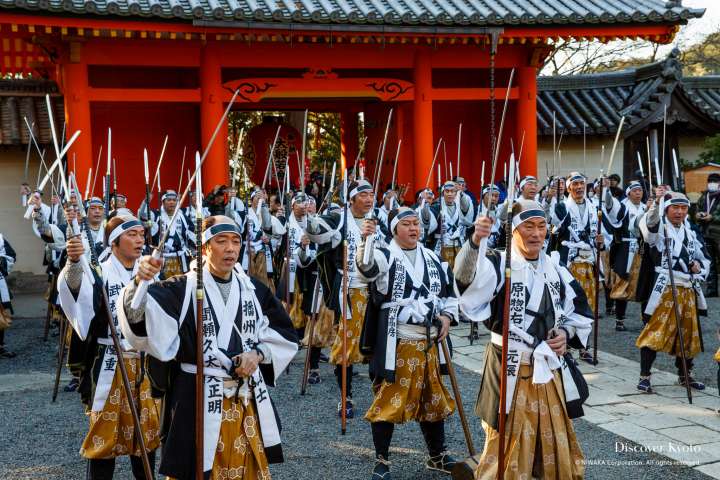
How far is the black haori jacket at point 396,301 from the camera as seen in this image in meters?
5.18

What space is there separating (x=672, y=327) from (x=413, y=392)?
10.9 feet

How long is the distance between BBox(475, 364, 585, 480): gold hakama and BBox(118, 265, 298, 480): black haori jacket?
1276 millimetres

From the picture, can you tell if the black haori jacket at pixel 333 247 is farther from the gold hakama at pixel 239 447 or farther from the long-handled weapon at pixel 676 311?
the gold hakama at pixel 239 447

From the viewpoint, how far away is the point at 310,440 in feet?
20.0

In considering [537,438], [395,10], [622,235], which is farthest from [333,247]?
[395,10]

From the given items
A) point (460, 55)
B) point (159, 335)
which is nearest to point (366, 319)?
point (159, 335)

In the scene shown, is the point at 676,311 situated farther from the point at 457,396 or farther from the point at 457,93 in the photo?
the point at 457,93

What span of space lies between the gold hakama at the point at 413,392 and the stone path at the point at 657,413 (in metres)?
1.26

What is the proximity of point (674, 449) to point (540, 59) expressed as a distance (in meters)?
9.51

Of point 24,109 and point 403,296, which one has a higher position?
point 24,109

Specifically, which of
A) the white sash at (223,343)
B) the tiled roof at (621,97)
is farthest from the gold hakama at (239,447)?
the tiled roof at (621,97)

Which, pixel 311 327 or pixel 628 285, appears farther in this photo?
pixel 628 285

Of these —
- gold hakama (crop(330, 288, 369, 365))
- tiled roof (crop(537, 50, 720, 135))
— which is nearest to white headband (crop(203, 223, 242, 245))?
gold hakama (crop(330, 288, 369, 365))

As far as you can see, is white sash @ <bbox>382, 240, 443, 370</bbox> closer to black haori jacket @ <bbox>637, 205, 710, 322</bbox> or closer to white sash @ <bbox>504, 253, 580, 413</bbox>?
white sash @ <bbox>504, 253, 580, 413</bbox>
